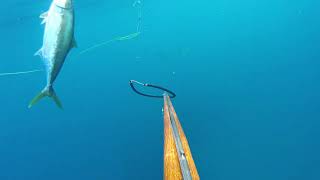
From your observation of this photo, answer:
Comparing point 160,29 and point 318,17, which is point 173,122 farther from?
point 160,29

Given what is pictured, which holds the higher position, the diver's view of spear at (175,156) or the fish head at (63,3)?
the fish head at (63,3)

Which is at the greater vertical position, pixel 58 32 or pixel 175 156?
pixel 58 32

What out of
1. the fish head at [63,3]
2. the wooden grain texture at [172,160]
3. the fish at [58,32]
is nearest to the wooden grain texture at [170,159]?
the wooden grain texture at [172,160]

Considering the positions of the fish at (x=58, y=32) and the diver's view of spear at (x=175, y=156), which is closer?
the fish at (x=58, y=32)

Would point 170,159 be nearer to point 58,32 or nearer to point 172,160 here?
point 172,160

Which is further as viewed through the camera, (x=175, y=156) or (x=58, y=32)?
(x=175, y=156)

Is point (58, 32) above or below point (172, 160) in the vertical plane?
above

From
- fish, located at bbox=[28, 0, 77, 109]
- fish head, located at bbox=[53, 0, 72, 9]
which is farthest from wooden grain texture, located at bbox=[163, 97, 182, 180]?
fish head, located at bbox=[53, 0, 72, 9]

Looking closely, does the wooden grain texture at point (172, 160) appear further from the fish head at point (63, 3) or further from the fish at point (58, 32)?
the fish head at point (63, 3)

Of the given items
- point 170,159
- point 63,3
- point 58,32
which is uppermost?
point 63,3

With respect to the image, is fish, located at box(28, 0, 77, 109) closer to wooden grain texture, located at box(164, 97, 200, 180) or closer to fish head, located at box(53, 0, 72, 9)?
fish head, located at box(53, 0, 72, 9)

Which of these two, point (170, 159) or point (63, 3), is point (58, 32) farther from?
point (170, 159)

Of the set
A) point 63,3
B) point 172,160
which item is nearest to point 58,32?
point 63,3

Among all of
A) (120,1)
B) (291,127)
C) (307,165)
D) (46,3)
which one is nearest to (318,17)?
(291,127)
